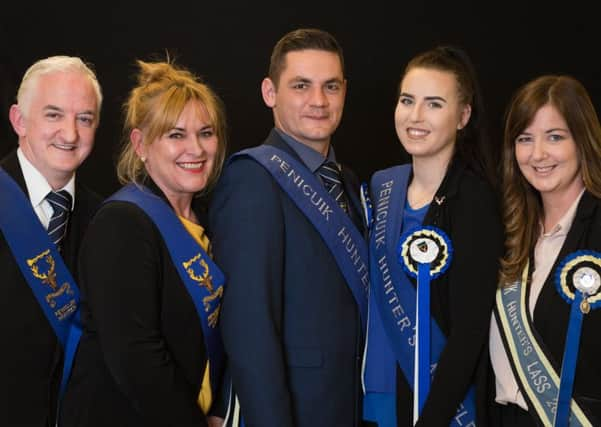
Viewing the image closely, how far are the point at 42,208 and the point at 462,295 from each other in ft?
4.07

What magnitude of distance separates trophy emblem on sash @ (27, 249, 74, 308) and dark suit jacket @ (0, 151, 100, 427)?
40mm

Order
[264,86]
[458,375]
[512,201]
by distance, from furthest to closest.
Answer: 1. [264,86]
2. [512,201]
3. [458,375]

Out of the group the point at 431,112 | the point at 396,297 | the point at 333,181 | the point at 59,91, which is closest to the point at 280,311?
the point at 396,297

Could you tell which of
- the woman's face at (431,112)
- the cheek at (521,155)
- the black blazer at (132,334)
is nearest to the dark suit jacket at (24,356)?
the black blazer at (132,334)

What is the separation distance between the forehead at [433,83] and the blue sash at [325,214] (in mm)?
398

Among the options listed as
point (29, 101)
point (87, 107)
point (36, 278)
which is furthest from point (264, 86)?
point (36, 278)

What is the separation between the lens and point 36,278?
2.47 metres

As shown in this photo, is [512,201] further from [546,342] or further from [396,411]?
[396,411]

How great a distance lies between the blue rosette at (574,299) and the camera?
7.46ft

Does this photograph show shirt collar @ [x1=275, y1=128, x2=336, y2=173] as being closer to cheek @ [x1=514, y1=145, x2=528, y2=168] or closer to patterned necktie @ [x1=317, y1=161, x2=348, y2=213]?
patterned necktie @ [x1=317, y1=161, x2=348, y2=213]

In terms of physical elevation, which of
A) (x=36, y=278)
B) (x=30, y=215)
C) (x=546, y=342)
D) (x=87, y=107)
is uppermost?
(x=87, y=107)

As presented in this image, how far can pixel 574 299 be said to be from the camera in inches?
90.2

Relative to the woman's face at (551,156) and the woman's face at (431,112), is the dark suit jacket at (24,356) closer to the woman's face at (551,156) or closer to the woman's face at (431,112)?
the woman's face at (431,112)

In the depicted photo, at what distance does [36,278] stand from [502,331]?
4.32 ft
